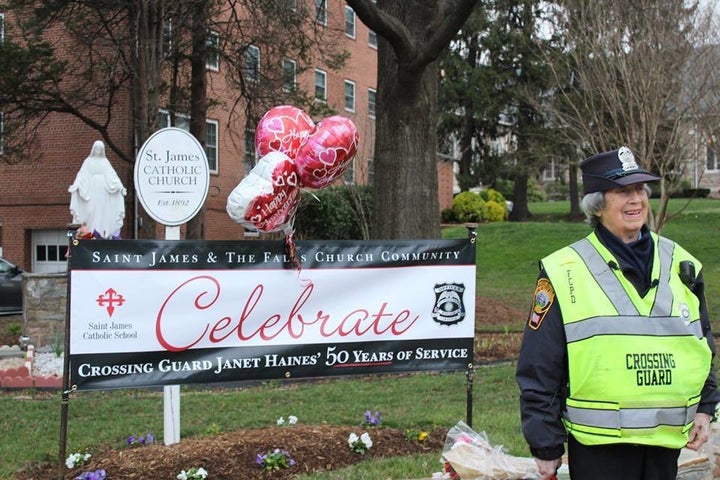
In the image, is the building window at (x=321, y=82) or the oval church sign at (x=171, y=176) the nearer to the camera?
the oval church sign at (x=171, y=176)

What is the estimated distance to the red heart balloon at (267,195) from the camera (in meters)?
4.77

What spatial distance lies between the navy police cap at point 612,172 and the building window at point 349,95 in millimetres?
29913

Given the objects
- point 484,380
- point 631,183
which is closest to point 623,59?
point 484,380

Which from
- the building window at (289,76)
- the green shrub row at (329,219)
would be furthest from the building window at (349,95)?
the building window at (289,76)

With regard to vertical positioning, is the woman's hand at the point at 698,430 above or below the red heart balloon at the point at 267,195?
below

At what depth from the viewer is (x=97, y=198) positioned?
1351 centimetres

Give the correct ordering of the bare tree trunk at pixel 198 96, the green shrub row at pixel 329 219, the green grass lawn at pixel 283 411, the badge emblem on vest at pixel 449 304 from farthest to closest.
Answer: the green shrub row at pixel 329 219, the bare tree trunk at pixel 198 96, the green grass lawn at pixel 283 411, the badge emblem on vest at pixel 449 304

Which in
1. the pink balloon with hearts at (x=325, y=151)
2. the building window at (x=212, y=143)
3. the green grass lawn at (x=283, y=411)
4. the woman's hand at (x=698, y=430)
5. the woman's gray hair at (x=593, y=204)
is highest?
the building window at (x=212, y=143)

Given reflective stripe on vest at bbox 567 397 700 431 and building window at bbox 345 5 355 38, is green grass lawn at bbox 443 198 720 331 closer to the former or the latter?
building window at bbox 345 5 355 38

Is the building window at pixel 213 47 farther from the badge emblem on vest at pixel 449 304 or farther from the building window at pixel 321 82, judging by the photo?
the badge emblem on vest at pixel 449 304

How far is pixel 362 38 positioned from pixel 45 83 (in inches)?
716

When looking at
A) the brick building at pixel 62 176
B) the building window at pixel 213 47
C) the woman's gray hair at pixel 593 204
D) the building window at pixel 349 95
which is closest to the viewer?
the woman's gray hair at pixel 593 204

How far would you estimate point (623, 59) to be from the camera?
14.1 metres

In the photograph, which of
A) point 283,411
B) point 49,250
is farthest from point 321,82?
point 283,411
